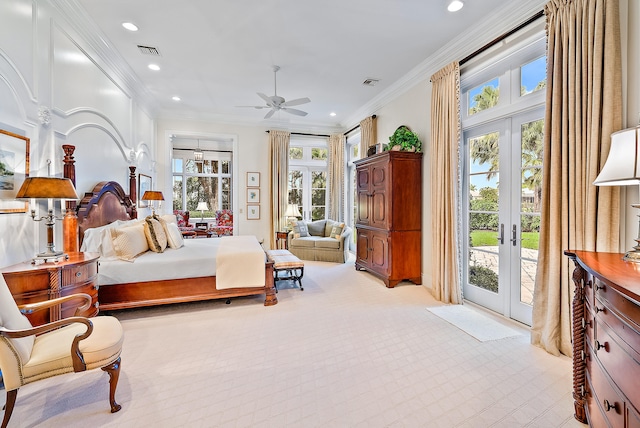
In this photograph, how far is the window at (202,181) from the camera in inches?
299

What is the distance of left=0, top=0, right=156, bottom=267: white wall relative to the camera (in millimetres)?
2299

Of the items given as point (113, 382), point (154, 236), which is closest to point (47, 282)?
point (113, 382)

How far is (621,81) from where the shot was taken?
6.85ft

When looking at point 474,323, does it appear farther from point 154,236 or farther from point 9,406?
point 154,236

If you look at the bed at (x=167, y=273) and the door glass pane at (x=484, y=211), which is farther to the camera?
the door glass pane at (x=484, y=211)

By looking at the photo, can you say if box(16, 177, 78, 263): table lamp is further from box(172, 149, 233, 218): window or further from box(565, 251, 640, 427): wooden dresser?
box(172, 149, 233, 218): window

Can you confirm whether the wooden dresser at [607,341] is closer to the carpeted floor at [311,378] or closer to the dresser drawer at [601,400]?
the dresser drawer at [601,400]

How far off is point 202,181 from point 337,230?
3.92 m

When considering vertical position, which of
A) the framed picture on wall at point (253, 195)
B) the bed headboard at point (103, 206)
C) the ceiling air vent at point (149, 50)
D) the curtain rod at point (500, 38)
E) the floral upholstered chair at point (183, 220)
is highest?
the ceiling air vent at point (149, 50)

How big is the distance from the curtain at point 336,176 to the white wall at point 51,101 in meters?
4.42

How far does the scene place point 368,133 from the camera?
579 cm

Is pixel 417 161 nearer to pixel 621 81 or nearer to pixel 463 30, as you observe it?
pixel 463 30

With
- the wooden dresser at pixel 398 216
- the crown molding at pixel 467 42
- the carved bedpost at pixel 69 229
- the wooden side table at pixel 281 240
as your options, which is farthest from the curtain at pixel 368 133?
the carved bedpost at pixel 69 229

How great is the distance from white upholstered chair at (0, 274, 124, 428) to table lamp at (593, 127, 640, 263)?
293cm
